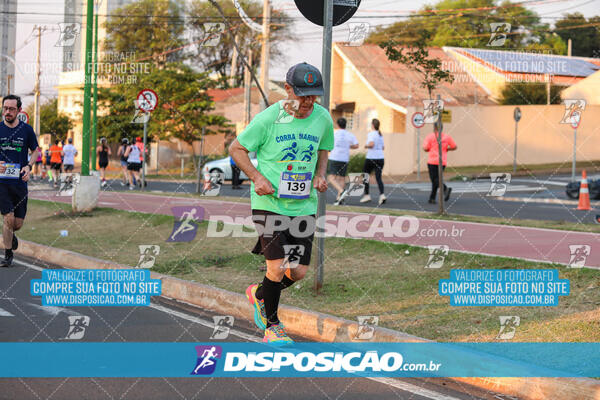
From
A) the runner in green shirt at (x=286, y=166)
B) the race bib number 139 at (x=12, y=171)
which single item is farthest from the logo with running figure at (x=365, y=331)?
the race bib number 139 at (x=12, y=171)

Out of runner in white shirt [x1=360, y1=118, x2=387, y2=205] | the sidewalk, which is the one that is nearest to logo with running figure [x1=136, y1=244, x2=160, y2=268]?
the sidewalk

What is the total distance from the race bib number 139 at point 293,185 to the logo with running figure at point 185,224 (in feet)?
21.5

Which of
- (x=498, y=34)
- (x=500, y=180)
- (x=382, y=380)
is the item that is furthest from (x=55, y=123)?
(x=382, y=380)

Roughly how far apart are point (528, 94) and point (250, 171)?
35.9 m

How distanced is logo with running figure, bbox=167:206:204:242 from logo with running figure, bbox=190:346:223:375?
6391mm

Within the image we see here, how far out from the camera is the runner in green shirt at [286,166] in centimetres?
573

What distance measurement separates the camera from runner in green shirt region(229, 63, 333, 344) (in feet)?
18.8

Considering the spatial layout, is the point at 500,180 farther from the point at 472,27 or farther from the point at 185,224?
the point at 472,27

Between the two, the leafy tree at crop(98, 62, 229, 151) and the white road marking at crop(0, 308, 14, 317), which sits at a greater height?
the leafy tree at crop(98, 62, 229, 151)

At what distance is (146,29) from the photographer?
62531 millimetres

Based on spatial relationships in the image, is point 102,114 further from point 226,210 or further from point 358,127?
point 226,210

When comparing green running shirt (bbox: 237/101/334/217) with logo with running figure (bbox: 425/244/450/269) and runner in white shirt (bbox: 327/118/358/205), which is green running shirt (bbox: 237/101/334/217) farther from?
runner in white shirt (bbox: 327/118/358/205)

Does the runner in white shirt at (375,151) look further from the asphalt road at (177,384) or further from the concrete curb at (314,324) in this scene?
the asphalt road at (177,384)

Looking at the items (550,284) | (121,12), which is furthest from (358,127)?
(550,284)
